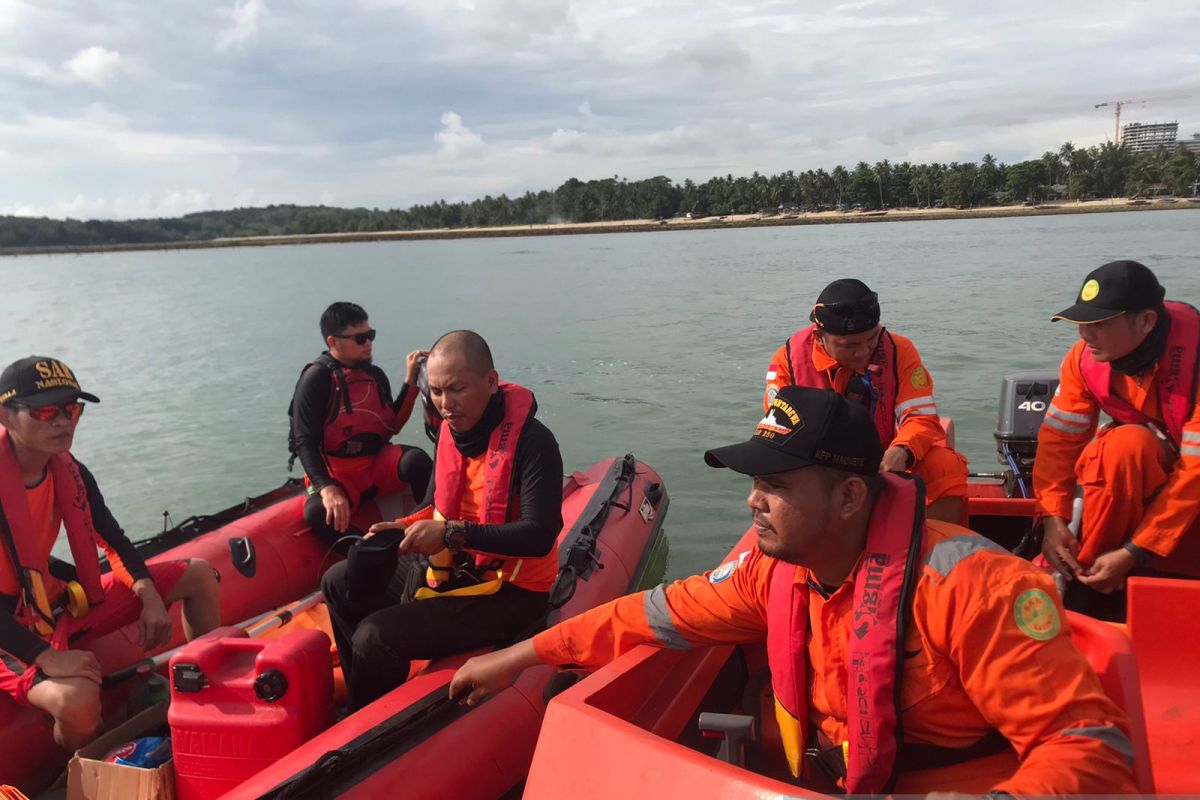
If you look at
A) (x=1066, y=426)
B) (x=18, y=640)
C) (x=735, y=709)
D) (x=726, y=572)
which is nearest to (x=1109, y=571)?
(x=1066, y=426)

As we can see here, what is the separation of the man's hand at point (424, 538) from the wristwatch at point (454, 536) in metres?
0.01

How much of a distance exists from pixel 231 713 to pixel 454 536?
2.65 ft

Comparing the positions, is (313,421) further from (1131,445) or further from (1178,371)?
(1178,371)

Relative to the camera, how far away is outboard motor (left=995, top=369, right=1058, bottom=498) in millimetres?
4453

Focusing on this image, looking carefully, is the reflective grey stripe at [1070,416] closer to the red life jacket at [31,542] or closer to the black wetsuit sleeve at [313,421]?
the black wetsuit sleeve at [313,421]

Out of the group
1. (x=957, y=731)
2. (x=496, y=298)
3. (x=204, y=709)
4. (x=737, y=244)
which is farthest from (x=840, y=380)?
(x=737, y=244)

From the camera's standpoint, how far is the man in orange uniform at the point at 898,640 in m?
1.37

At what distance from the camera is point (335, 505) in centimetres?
421

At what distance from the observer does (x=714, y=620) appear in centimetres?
196

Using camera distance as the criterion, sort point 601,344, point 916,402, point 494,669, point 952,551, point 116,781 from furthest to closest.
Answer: point 601,344, point 916,402, point 116,781, point 494,669, point 952,551

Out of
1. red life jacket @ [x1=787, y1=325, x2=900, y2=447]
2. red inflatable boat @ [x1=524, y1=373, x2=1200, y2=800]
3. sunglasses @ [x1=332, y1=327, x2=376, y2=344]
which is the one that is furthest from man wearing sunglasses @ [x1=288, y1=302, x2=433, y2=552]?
red inflatable boat @ [x1=524, y1=373, x2=1200, y2=800]

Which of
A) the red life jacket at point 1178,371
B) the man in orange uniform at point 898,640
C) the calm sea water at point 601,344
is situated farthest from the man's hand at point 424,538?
the calm sea water at point 601,344

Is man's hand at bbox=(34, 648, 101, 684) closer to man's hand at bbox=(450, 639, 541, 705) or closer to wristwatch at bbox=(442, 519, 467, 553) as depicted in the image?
wristwatch at bbox=(442, 519, 467, 553)

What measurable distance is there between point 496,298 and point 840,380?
22897 millimetres
